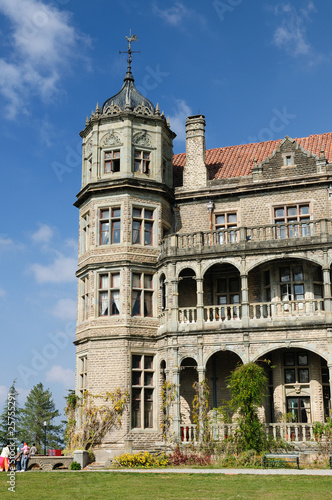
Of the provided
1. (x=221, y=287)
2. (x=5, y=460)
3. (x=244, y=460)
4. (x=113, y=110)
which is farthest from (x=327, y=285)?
(x=5, y=460)

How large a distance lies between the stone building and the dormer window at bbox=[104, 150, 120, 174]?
2.7 inches

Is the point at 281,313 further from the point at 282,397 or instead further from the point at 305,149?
the point at 305,149

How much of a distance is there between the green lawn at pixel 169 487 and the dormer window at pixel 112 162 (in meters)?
13.6

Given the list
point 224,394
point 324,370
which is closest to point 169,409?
point 224,394

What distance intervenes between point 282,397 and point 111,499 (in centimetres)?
→ 1288

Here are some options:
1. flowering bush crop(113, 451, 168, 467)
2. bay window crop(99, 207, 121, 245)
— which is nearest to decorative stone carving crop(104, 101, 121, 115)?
bay window crop(99, 207, 121, 245)

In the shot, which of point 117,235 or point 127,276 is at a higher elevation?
point 117,235

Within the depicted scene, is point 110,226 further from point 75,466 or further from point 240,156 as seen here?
point 75,466

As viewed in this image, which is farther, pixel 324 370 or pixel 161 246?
→ pixel 161 246

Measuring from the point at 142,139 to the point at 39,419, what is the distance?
47298 mm

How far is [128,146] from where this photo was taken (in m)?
27.4

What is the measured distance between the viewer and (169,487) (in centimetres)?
1501

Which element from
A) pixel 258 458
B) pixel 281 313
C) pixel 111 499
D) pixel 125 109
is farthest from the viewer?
pixel 125 109

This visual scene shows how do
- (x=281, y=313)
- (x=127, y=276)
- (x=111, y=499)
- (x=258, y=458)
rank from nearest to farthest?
(x=111, y=499), (x=258, y=458), (x=281, y=313), (x=127, y=276)
